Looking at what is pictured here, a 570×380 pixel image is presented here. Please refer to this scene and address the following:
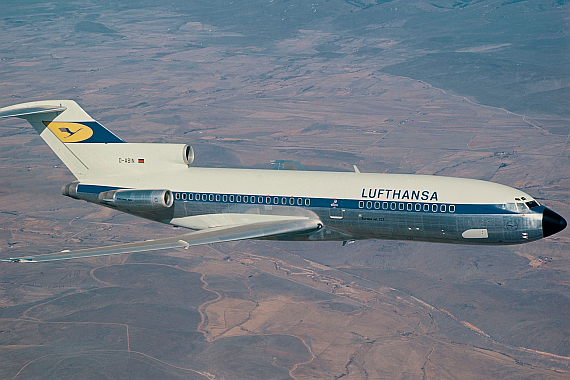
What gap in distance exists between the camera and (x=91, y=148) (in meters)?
58.0

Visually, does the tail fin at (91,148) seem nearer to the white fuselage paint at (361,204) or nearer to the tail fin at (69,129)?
the tail fin at (69,129)

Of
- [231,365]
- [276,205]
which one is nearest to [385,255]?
[231,365]

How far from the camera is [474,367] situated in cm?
14250

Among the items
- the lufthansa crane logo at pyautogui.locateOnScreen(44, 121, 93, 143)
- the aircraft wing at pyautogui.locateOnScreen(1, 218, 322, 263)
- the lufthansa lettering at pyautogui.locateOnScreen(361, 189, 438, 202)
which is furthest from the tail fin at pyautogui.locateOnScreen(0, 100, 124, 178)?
the lufthansa lettering at pyautogui.locateOnScreen(361, 189, 438, 202)

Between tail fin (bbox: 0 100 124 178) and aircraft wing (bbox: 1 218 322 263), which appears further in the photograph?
tail fin (bbox: 0 100 124 178)

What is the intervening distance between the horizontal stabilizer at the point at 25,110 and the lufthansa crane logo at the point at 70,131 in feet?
4.15

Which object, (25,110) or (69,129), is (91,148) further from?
(25,110)

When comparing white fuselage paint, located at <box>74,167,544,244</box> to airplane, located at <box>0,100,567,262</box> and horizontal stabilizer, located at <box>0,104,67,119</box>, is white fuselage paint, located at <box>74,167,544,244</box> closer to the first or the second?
airplane, located at <box>0,100,567,262</box>

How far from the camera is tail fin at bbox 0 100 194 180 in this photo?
57.1 m

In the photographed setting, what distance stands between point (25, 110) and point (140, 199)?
37.7ft

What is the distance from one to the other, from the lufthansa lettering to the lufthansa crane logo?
23832 millimetres

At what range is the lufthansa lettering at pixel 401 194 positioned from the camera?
162 feet

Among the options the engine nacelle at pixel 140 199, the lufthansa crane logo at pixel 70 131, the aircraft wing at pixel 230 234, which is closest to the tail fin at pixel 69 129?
the lufthansa crane logo at pixel 70 131

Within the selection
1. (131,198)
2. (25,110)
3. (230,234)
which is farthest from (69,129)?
(230,234)
